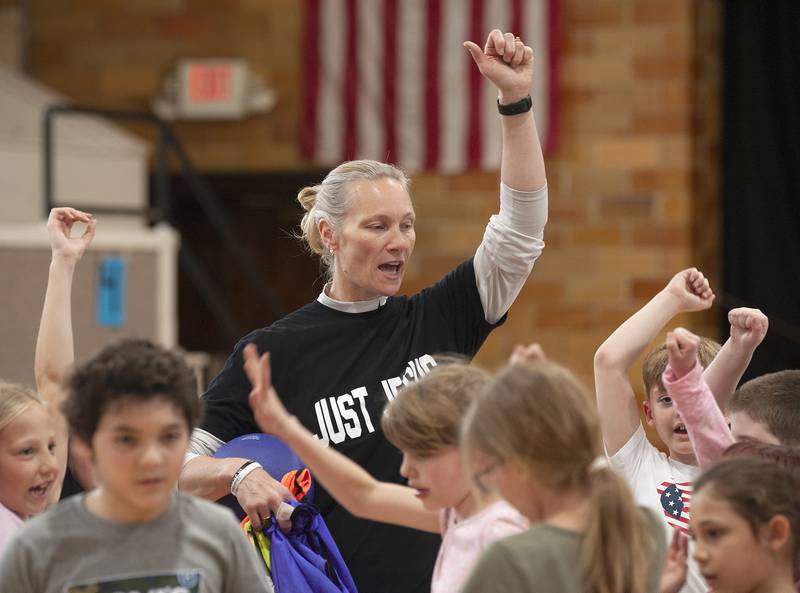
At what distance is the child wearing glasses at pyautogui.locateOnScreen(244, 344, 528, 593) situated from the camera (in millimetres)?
2070

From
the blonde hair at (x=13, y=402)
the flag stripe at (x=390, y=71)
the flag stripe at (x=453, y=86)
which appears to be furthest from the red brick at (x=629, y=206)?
the blonde hair at (x=13, y=402)

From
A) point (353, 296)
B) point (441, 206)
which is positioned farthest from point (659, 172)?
point (353, 296)

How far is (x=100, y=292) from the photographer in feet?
22.4

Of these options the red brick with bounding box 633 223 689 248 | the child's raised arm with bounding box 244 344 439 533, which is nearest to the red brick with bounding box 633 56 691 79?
the red brick with bounding box 633 223 689 248

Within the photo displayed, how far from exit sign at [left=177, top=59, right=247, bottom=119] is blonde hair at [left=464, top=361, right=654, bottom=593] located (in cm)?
639

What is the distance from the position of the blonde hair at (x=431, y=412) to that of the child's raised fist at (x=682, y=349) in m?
0.39

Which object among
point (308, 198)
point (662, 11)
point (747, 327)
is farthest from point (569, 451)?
point (662, 11)

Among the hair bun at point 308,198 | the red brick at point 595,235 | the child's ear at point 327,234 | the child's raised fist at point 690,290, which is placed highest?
the hair bun at point 308,198

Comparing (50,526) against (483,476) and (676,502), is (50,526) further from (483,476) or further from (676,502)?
(676,502)

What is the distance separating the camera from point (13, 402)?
8.34 ft

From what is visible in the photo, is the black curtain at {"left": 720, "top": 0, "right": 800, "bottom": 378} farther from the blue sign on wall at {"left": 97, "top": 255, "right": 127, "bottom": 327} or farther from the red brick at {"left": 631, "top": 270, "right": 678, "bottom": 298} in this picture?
the blue sign on wall at {"left": 97, "top": 255, "right": 127, "bottom": 327}

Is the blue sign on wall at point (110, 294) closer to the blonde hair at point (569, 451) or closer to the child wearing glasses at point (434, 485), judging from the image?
the child wearing glasses at point (434, 485)

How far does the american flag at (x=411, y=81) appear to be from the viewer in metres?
7.51

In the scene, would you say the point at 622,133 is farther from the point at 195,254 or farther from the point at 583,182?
the point at 195,254
